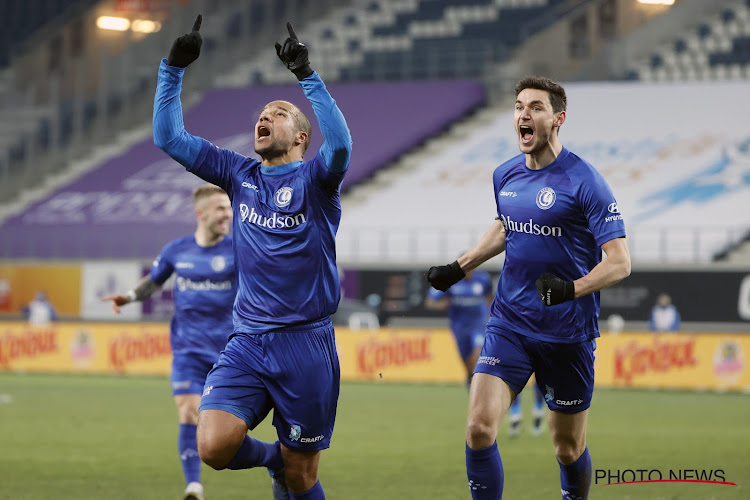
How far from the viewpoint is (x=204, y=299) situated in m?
9.59

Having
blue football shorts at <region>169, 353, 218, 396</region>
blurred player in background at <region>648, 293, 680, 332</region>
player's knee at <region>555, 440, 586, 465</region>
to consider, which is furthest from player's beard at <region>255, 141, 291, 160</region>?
blurred player in background at <region>648, 293, 680, 332</region>

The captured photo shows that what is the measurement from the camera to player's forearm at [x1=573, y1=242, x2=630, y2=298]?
6.39 m

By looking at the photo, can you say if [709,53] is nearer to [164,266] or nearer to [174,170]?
[174,170]

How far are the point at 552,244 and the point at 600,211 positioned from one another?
371mm

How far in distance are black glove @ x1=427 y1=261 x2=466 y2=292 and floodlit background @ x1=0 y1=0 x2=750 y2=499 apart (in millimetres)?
2820

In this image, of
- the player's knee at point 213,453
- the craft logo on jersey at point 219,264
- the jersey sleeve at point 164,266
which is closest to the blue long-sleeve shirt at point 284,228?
the player's knee at point 213,453

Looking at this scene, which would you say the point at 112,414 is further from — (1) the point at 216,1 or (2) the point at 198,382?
(1) the point at 216,1

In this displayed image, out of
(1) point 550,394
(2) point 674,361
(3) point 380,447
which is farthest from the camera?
(2) point 674,361

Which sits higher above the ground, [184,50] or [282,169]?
[184,50]

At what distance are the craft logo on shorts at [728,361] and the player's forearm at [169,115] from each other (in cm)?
1620

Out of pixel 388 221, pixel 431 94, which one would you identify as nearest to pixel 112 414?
pixel 388 221

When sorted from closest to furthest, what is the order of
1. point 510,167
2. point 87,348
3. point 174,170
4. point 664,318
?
point 510,167 → point 664,318 → point 87,348 → point 174,170

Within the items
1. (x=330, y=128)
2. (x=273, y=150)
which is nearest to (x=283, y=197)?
(x=273, y=150)

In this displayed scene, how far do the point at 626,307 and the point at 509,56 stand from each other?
1215 centimetres
